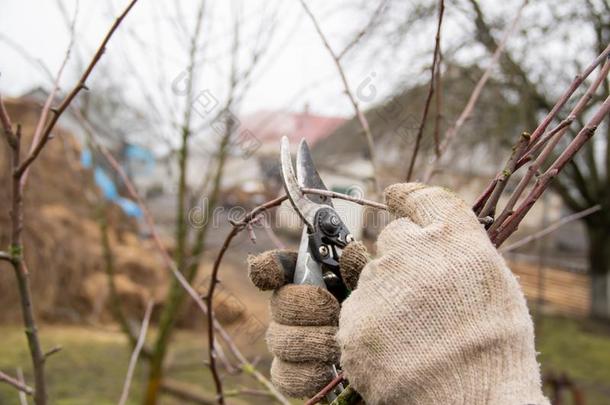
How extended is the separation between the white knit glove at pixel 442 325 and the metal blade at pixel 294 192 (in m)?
0.35

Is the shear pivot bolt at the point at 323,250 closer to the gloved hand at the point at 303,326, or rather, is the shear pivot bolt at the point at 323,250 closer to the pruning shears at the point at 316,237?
the pruning shears at the point at 316,237

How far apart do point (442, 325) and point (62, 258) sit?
31.3ft

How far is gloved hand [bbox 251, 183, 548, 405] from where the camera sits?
88 cm

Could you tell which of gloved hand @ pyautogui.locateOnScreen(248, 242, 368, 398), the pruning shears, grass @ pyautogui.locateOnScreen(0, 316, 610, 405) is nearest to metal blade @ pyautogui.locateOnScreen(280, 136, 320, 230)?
the pruning shears

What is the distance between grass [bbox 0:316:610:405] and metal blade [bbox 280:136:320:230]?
4.52 meters

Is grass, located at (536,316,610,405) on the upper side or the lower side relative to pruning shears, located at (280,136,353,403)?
lower

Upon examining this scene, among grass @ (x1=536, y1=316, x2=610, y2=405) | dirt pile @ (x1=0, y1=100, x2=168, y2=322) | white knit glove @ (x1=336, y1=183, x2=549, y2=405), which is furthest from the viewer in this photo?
dirt pile @ (x1=0, y1=100, x2=168, y2=322)

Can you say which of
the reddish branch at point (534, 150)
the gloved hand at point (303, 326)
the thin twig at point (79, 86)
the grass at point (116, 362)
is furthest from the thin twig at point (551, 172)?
the grass at point (116, 362)

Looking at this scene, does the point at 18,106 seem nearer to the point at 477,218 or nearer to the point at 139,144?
the point at 139,144

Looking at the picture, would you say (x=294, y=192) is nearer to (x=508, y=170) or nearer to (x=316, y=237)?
(x=316, y=237)

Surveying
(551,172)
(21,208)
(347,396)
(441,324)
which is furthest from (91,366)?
(551,172)

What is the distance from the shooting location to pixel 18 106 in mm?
10430

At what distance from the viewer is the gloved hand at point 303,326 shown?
45.8 inches

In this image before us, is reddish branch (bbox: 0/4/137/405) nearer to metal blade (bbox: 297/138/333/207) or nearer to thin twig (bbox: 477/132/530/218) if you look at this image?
metal blade (bbox: 297/138/333/207)
